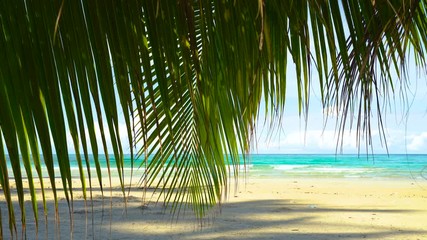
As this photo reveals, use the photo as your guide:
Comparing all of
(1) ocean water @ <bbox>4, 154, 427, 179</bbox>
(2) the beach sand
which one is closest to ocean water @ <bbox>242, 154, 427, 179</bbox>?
(1) ocean water @ <bbox>4, 154, 427, 179</bbox>

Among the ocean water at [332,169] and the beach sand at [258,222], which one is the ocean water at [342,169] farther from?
the beach sand at [258,222]

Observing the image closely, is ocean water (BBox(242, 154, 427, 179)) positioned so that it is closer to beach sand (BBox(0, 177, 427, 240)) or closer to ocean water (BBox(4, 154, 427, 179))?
ocean water (BBox(4, 154, 427, 179))

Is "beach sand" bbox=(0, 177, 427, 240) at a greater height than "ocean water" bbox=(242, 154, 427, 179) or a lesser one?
greater

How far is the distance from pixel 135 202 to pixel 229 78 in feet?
25.5

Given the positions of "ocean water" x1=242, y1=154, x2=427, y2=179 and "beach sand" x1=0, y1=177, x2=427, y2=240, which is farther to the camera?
"ocean water" x1=242, y1=154, x2=427, y2=179

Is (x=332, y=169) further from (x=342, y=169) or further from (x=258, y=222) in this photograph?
(x=258, y=222)

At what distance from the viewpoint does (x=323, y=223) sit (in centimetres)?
651

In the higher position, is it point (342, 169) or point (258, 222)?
point (258, 222)

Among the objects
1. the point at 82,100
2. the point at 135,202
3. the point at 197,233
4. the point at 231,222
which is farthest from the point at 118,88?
the point at 135,202

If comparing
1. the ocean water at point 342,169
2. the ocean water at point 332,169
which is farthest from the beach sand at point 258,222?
the ocean water at point 342,169

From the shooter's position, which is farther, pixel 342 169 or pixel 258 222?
pixel 342 169

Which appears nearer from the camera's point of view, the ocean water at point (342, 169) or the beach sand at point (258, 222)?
the beach sand at point (258, 222)

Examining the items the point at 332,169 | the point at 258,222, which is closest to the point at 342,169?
the point at 332,169

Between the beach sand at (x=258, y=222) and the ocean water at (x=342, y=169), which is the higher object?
the beach sand at (x=258, y=222)
